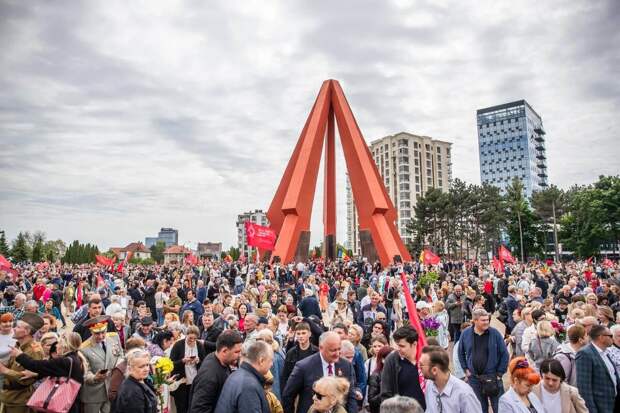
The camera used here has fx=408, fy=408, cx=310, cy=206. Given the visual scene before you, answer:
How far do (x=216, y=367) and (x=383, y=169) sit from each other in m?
93.5

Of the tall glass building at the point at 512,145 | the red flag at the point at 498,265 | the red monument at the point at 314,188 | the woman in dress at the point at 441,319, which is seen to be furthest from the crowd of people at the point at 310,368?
the tall glass building at the point at 512,145

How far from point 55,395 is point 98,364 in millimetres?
601

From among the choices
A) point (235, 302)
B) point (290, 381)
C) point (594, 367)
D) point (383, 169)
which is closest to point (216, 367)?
point (290, 381)

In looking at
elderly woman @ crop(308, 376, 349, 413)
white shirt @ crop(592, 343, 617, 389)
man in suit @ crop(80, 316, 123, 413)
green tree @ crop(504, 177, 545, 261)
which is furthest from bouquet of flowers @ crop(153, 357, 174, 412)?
green tree @ crop(504, 177, 545, 261)

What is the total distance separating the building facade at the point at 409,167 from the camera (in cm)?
8881

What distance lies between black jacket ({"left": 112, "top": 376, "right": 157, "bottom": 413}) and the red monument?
21936mm

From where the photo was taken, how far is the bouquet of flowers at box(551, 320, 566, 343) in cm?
564

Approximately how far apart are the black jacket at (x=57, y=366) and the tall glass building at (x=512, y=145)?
112657 mm

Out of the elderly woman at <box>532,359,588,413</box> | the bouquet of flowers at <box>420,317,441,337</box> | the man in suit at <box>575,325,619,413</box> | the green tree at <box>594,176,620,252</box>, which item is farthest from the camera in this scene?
the green tree at <box>594,176,620,252</box>

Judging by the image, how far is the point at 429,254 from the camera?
2025 centimetres

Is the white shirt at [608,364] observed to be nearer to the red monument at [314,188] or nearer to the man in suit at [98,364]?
the man in suit at [98,364]

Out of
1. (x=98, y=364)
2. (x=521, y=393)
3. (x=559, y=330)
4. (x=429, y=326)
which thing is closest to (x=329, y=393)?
(x=521, y=393)

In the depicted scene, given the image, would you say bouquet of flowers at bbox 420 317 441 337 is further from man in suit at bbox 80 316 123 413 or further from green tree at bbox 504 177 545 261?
green tree at bbox 504 177 545 261

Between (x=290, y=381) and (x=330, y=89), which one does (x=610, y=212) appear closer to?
(x=330, y=89)
